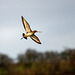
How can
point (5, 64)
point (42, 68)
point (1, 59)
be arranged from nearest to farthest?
point (42, 68) → point (5, 64) → point (1, 59)

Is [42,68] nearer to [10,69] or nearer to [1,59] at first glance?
[10,69]

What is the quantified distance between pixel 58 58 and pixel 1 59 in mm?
9861

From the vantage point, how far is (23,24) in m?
1.18

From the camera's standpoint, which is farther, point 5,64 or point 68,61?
point 5,64

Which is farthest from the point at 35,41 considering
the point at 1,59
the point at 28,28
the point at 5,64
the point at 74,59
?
the point at 1,59

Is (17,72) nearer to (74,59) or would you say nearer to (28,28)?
(74,59)

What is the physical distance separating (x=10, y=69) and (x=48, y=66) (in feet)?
18.2

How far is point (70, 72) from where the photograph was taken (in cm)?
3328

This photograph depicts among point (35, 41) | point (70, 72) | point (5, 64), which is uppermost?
point (5, 64)

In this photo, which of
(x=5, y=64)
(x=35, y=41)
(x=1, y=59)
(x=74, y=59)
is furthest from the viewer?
(x=1, y=59)

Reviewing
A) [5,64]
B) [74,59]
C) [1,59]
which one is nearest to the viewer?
[74,59]

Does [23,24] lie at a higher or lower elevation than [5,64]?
lower

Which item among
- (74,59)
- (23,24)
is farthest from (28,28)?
(74,59)

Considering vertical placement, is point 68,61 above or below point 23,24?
above
